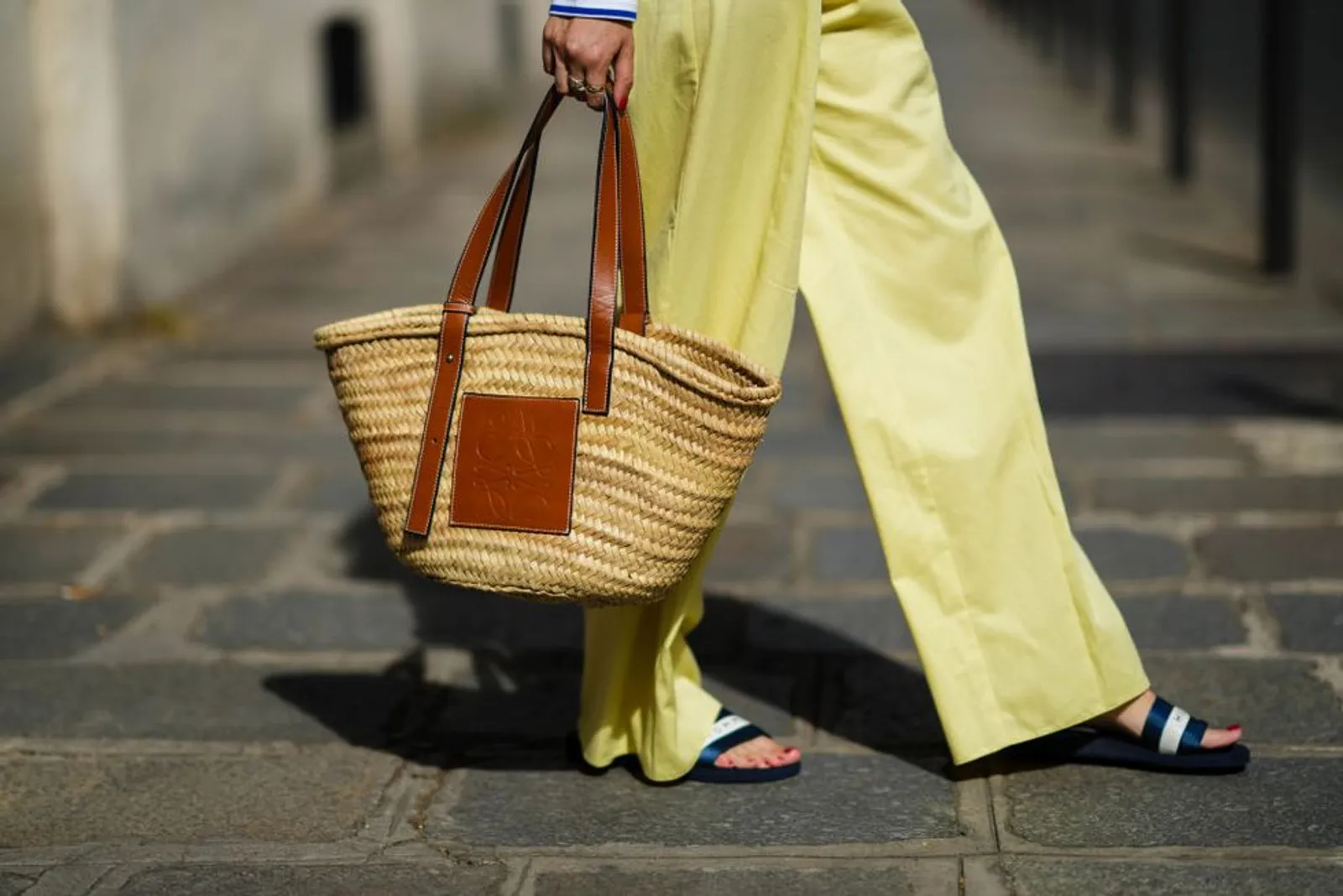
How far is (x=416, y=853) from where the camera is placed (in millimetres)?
2482

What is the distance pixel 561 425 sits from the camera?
230 centimetres

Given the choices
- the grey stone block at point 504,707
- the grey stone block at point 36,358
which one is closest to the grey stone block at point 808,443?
the grey stone block at point 504,707

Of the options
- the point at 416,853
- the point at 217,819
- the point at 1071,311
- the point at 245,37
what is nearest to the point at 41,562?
the point at 217,819

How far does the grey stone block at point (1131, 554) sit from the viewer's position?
3588 mm

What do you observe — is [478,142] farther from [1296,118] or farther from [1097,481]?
[1097,481]

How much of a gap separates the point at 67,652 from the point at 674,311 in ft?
4.60

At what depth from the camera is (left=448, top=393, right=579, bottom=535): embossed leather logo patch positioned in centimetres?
230

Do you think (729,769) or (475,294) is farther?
(729,769)

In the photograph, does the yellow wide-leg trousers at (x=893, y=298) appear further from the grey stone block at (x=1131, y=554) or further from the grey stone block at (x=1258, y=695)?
the grey stone block at (x=1131, y=554)

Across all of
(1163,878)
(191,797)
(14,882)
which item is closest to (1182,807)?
(1163,878)

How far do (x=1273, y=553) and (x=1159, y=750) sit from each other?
1.12 m

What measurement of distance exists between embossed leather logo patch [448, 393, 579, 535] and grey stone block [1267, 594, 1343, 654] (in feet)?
4.69

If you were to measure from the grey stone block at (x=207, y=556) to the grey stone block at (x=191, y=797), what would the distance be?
0.90 m

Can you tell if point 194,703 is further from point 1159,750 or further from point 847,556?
point 1159,750
